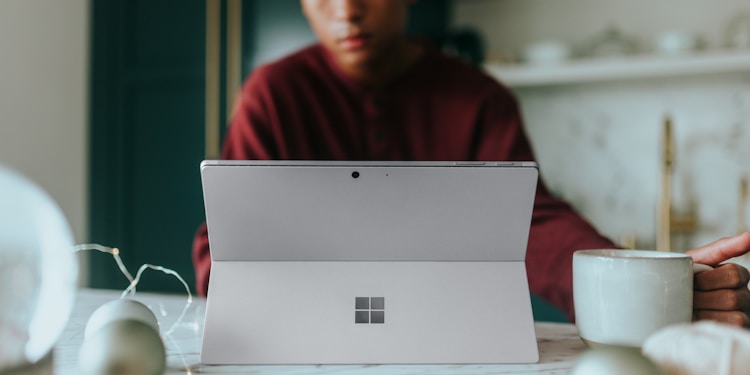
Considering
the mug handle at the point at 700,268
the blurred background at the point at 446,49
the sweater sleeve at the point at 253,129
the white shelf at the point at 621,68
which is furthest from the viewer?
the blurred background at the point at 446,49

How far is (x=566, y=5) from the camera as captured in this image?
2564mm

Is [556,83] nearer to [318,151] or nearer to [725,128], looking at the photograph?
[725,128]

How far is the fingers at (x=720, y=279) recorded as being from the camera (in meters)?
0.67

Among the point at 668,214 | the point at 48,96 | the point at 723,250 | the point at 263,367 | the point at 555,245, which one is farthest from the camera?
the point at 48,96

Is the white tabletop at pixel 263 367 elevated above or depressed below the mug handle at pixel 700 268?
below

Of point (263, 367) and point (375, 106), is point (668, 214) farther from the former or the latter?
point (263, 367)

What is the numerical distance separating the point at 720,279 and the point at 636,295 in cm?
14

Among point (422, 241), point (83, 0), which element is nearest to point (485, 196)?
point (422, 241)

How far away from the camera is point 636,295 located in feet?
1.96

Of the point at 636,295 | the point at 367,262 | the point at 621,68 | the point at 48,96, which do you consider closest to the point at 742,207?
the point at 621,68

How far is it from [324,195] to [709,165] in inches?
84.3

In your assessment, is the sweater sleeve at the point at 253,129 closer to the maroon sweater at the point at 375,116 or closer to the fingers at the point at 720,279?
the maroon sweater at the point at 375,116

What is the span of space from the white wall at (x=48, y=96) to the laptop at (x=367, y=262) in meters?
2.06

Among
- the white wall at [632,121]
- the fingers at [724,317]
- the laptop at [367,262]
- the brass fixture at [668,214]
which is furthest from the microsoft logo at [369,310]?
the white wall at [632,121]
